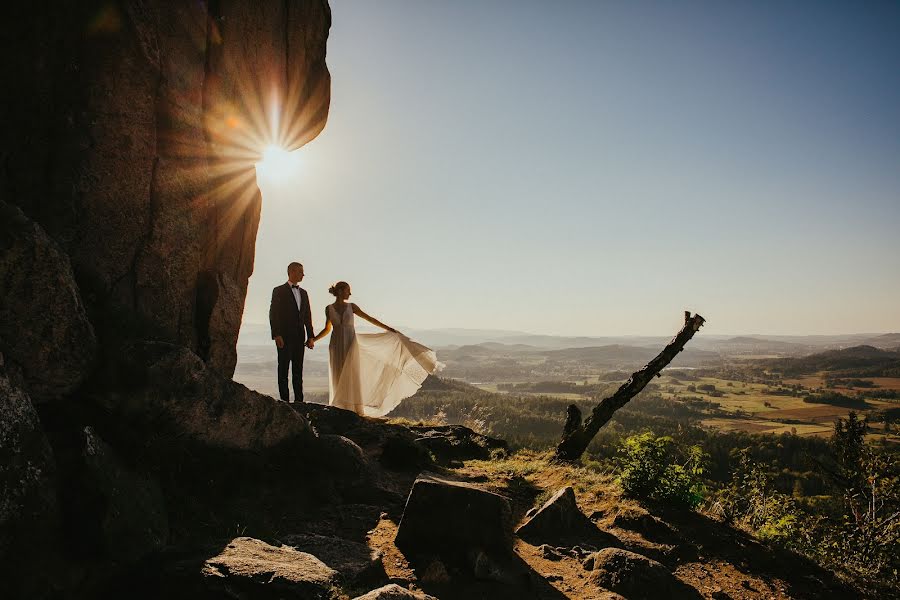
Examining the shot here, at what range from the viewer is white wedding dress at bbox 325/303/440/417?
15164 millimetres

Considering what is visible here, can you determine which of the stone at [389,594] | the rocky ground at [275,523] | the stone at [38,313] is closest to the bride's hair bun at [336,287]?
the rocky ground at [275,523]

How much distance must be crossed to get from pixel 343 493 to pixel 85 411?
3969mm

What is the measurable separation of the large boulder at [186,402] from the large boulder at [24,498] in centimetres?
142

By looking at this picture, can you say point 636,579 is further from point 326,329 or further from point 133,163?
point 326,329

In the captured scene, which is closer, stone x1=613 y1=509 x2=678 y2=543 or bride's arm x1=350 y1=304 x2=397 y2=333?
stone x1=613 y1=509 x2=678 y2=543

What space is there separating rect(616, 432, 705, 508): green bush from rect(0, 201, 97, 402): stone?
9347 mm

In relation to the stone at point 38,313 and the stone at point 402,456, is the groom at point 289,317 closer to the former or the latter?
the stone at point 402,456

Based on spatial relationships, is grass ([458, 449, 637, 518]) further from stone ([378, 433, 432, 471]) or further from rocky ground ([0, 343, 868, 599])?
stone ([378, 433, 432, 471])

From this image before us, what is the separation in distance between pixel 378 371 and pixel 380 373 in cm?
9

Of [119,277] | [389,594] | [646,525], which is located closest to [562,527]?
[646,525]

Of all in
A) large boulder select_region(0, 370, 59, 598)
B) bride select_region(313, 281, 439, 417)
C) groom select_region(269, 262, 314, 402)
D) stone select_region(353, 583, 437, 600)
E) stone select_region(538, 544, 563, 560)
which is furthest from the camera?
bride select_region(313, 281, 439, 417)

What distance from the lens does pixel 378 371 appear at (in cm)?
1548

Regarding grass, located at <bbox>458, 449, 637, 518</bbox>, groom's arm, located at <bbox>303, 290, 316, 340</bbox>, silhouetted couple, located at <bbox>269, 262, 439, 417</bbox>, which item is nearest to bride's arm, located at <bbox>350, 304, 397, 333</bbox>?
silhouetted couple, located at <bbox>269, 262, 439, 417</bbox>

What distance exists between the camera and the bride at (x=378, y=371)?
49.4 ft
